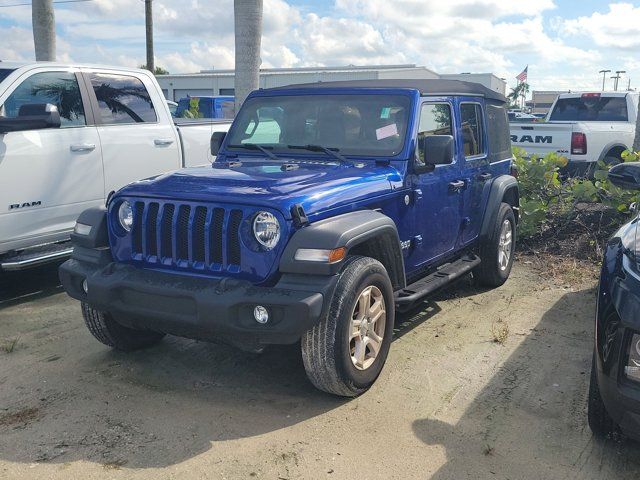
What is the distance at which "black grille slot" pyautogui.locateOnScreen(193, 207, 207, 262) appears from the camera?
360 cm

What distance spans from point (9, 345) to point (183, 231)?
75.0 inches

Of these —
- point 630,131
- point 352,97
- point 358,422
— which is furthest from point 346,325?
point 630,131

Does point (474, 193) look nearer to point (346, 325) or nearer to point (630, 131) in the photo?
point (346, 325)

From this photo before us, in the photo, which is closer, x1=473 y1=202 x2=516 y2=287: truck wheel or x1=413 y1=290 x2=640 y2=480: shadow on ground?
x1=413 y1=290 x2=640 y2=480: shadow on ground

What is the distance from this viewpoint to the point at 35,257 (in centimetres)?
529

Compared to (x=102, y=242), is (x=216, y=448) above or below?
below

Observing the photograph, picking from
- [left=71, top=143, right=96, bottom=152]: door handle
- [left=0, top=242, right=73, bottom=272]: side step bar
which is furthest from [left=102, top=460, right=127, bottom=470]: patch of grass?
[left=71, top=143, right=96, bottom=152]: door handle

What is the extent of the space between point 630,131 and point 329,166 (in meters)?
8.39

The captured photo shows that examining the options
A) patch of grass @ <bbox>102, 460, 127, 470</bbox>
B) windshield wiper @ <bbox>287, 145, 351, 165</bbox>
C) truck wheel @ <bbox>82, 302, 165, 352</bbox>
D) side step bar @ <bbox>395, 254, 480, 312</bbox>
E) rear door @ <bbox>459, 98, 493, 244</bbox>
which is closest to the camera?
patch of grass @ <bbox>102, 460, 127, 470</bbox>

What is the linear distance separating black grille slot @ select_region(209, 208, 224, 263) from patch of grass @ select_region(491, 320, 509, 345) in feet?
7.71

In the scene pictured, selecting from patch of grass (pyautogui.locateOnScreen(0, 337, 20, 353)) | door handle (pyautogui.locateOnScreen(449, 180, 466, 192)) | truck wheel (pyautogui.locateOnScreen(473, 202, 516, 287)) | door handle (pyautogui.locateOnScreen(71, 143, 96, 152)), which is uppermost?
door handle (pyautogui.locateOnScreen(71, 143, 96, 152))

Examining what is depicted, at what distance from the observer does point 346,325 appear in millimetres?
3506

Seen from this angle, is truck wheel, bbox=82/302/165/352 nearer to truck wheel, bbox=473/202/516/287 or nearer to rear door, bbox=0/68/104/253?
rear door, bbox=0/68/104/253

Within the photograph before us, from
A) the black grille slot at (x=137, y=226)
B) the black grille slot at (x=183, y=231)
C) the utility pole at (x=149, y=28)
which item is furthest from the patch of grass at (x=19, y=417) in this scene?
the utility pole at (x=149, y=28)
